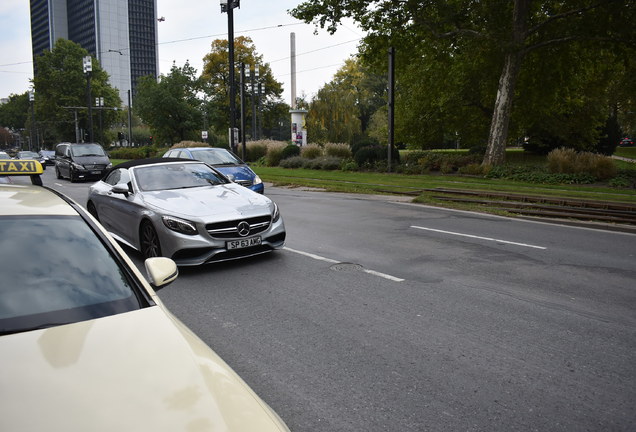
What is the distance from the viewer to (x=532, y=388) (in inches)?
154

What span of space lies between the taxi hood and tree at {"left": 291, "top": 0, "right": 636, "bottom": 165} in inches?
860

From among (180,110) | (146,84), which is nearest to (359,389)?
(180,110)

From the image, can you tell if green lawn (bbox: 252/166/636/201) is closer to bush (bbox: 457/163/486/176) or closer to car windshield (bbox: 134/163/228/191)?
bush (bbox: 457/163/486/176)

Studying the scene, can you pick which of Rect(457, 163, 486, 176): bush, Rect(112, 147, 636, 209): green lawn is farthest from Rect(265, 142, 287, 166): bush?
Rect(457, 163, 486, 176): bush

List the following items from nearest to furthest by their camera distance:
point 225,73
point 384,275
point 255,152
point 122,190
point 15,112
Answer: point 384,275 → point 122,190 → point 255,152 → point 225,73 → point 15,112

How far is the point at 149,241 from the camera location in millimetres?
7789

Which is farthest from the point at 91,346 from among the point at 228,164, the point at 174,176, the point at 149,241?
the point at 228,164

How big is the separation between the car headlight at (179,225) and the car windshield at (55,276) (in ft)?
12.8

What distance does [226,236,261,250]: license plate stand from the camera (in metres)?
7.31

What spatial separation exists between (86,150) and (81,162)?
4.80 ft

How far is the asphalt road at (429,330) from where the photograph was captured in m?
3.63

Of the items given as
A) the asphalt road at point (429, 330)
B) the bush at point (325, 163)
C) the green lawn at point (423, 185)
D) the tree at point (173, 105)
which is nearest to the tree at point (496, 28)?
the green lawn at point (423, 185)

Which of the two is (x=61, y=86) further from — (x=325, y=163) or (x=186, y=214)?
(x=186, y=214)

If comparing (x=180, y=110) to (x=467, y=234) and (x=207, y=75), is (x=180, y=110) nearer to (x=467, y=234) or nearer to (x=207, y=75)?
(x=207, y=75)
